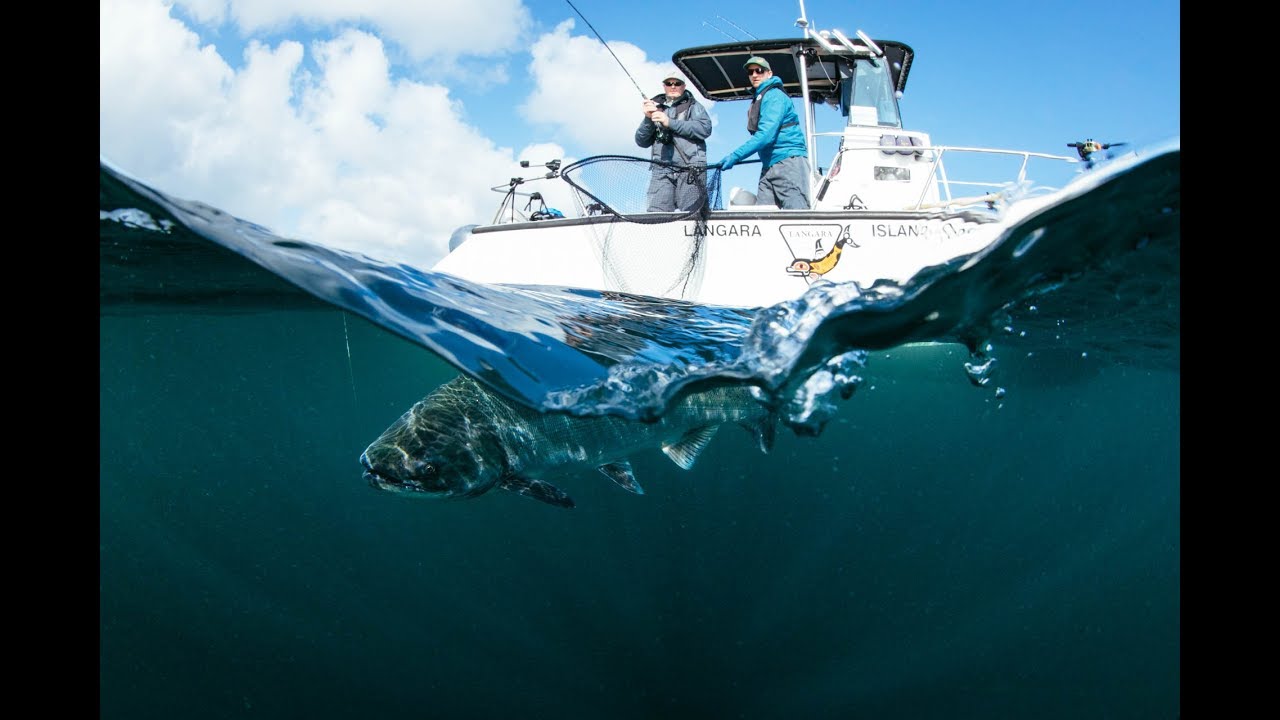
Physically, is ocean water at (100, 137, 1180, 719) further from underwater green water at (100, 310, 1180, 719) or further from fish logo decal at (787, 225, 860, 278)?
fish logo decal at (787, 225, 860, 278)

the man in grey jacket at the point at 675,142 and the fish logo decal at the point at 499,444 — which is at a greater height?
the man in grey jacket at the point at 675,142

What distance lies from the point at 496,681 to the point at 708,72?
8.74 meters

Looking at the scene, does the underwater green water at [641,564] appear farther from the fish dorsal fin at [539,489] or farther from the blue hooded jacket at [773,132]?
the fish dorsal fin at [539,489]

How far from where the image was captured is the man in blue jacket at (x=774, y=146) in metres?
7.14

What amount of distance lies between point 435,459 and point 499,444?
0.37m

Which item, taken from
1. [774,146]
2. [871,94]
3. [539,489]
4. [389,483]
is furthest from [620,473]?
[871,94]

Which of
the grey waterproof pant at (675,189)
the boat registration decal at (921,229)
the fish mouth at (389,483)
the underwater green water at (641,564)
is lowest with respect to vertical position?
the underwater green water at (641,564)

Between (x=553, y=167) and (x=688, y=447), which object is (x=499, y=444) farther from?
(x=553, y=167)

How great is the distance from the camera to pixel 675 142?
735 cm

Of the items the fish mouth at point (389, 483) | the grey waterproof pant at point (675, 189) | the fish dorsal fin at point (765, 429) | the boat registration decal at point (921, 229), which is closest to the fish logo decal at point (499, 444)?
the fish mouth at point (389, 483)

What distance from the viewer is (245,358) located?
10305mm

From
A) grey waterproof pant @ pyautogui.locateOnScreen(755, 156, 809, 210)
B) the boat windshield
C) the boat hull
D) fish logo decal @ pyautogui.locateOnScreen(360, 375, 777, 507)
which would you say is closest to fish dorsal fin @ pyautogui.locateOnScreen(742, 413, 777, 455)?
fish logo decal @ pyautogui.locateOnScreen(360, 375, 777, 507)

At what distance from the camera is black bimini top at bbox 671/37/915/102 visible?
9664 mm
